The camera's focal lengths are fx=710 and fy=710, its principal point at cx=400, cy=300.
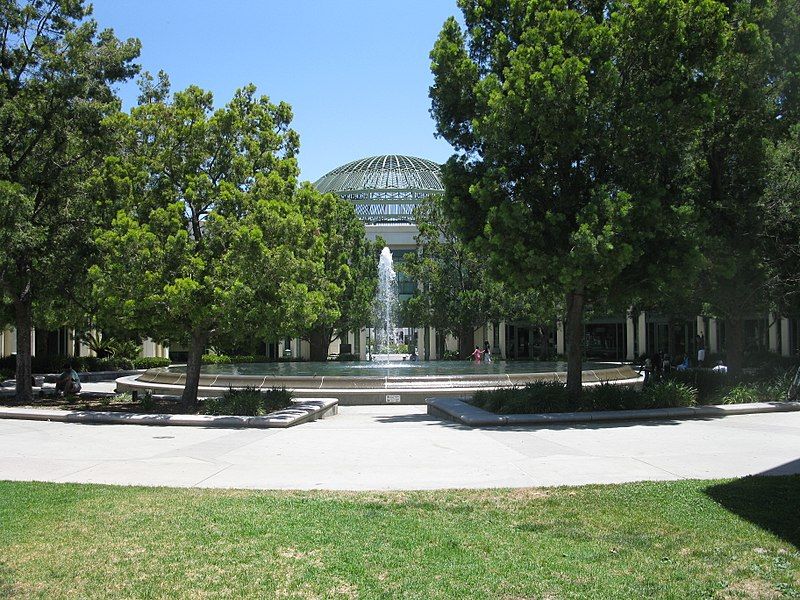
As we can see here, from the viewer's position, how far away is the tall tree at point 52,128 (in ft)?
65.3

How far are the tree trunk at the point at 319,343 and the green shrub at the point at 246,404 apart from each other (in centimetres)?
2204

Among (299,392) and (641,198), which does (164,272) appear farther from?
(641,198)

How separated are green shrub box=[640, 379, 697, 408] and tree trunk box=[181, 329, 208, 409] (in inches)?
429

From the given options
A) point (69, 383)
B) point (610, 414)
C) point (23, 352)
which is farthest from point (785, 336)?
point (23, 352)

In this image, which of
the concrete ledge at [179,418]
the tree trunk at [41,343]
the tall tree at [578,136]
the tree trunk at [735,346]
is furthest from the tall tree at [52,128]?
the tree trunk at [41,343]

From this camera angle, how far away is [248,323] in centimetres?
1697

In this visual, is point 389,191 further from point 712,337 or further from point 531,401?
point 531,401

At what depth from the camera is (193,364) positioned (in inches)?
717

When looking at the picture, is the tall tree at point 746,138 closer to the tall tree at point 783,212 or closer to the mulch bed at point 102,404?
the tall tree at point 783,212

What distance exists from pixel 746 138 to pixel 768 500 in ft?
44.9

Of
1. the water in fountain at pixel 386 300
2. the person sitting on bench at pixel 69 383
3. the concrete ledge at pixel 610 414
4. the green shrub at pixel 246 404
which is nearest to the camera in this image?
the concrete ledge at pixel 610 414

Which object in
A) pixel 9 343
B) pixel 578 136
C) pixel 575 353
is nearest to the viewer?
pixel 578 136

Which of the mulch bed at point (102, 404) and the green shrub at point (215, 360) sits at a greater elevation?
the green shrub at point (215, 360)

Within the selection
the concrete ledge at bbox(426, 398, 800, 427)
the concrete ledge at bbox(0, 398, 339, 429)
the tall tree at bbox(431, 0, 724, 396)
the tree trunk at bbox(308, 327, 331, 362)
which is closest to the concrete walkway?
the concrete ledge at bbox(426, 398, 800, 427)
